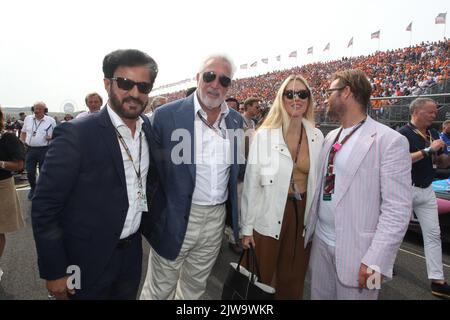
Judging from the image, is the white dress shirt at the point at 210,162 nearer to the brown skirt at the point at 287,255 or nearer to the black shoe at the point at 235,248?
the brown skirt at the point at 287,255

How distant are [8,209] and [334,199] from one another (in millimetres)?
3325

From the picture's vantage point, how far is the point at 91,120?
184 centimetres

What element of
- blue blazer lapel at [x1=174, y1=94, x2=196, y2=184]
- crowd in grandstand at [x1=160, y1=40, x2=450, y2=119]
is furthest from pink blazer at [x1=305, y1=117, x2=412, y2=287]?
crowd in grandstand at [x1=160, y1=40, x2=450, y2=119]

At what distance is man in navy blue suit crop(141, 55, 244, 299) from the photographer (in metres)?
2.27

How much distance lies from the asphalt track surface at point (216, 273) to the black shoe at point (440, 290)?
7cm

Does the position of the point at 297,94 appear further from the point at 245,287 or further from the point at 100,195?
the point at 100,195

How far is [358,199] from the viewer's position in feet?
6.59

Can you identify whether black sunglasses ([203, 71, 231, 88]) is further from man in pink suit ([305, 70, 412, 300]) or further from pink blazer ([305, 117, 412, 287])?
pink blazer ([305, 117, 412, 287])

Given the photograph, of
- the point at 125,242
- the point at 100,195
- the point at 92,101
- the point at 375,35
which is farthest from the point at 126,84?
the point at 375,35

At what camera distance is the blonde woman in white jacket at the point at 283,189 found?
2506 millimetres

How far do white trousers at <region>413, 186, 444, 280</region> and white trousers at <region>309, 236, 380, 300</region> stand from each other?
1.93 metres

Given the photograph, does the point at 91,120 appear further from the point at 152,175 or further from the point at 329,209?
the point at 329,209
